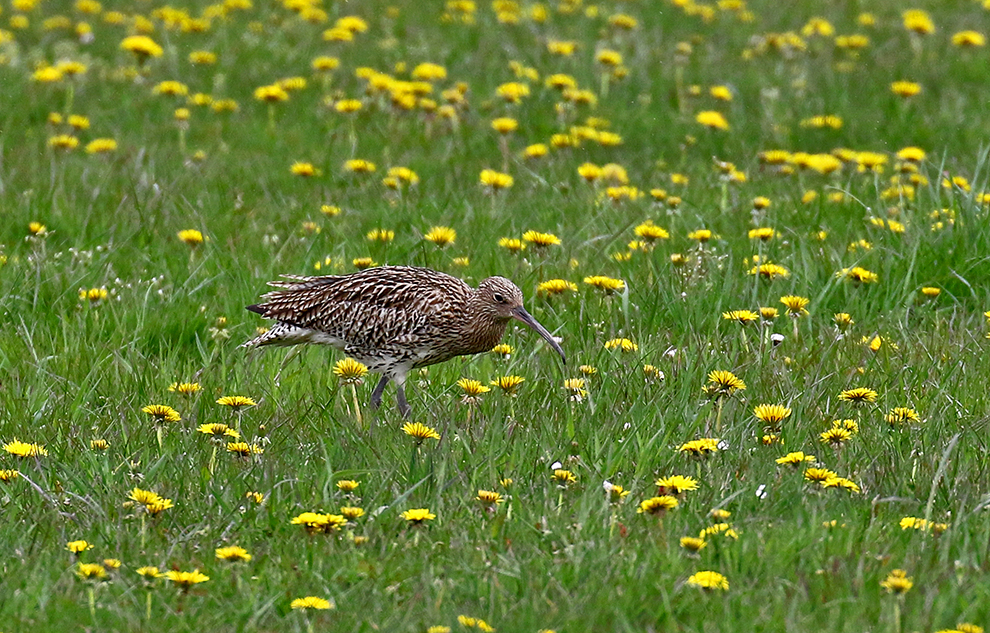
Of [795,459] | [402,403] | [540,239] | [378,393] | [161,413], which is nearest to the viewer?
[795,459]

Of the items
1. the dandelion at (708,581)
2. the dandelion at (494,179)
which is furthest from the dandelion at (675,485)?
the dandelion at (494,179)

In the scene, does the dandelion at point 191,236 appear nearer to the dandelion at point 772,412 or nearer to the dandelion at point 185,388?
the dandelion at point 185,388

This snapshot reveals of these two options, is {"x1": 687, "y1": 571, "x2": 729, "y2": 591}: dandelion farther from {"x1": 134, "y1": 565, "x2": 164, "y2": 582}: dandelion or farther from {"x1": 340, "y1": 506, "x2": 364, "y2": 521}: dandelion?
{"x1": 134, "y1": 565, "x2": 164, "y2": 582}: dandelion

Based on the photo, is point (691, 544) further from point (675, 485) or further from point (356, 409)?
point (356, 409)

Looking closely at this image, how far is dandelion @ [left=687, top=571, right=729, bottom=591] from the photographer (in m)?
4.09

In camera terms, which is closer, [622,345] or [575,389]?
[575,389]

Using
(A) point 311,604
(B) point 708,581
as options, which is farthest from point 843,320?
(A) point 311,604

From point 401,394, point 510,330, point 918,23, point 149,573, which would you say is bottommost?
point 510,330

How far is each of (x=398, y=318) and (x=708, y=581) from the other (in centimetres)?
239

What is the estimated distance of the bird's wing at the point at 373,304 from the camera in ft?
20.2

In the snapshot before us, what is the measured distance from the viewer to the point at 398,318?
6.16 metres

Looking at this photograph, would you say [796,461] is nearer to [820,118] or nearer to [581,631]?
[581,631]

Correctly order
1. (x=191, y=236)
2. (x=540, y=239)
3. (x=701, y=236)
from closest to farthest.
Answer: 1. (x=540, y=239)
2. (x=701, y=236)
3. (x=191, y=236)

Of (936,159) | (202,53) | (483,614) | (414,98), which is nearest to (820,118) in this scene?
(936,159)
